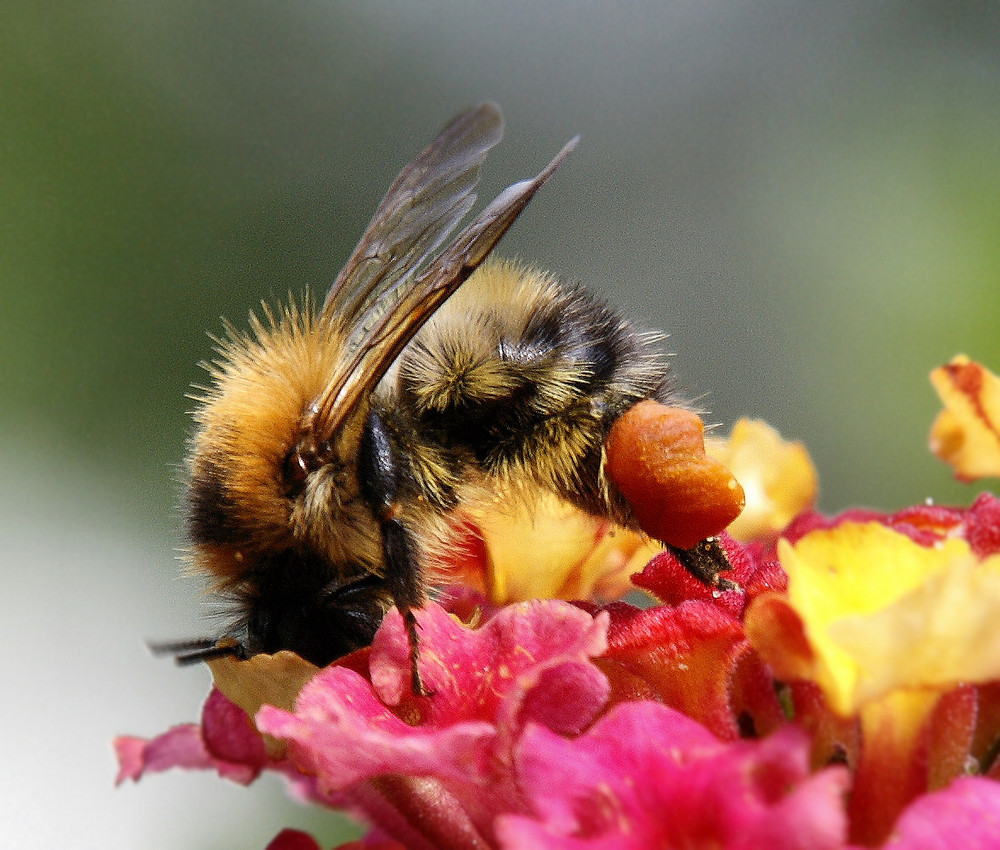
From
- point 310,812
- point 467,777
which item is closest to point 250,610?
point 467,777

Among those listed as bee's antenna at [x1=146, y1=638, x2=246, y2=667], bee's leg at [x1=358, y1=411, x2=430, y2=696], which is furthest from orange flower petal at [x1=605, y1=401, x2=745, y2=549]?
bee's antenna at [x1=146, y1=638, x2=246, y2=667]

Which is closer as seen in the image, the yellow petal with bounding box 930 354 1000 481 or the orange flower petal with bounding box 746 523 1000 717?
the orange flower petal with bounding box 746 523 1000 717

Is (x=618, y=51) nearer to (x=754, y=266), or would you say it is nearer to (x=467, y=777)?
(x=754, y=266)

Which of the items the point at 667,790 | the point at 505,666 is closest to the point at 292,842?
the point at 505,666

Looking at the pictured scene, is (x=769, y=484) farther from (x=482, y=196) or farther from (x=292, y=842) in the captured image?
(x=482, y=196)

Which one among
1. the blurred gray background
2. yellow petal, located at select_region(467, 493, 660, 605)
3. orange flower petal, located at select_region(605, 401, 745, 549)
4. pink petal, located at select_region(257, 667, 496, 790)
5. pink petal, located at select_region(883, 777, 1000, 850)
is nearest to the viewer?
pink petal, located at select_region(883, 777, 1000, 850)

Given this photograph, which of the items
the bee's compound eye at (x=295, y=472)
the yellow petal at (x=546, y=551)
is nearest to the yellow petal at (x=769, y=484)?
the yellow petal at (x=546, y=551)

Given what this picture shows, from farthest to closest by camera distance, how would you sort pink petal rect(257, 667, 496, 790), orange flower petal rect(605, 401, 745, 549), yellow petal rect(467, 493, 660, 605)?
yellow petal rect(467, 493, 660, 605), orange flower petal rect(605, 401, 745, 549), pink petal rect(257, 667, 496, 790)

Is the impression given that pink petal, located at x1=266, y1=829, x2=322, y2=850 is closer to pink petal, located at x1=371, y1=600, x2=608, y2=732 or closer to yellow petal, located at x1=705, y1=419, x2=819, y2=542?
pink petal, located at x1=371, y1=600, x2=608, y2=732
